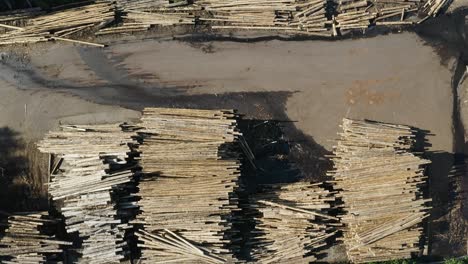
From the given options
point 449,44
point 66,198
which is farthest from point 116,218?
point 449,44

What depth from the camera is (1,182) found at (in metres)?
16.7

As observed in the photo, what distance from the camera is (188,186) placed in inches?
618

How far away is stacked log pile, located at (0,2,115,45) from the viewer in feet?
53.7

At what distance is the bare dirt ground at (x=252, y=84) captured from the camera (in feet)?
54.4

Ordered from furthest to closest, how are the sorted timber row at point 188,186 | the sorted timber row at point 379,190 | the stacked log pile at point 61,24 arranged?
the stacked log pile at point 61,24, the sorted timber row at point 379,190, the sorted timber row at point 188,186

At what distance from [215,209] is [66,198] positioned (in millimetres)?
4684

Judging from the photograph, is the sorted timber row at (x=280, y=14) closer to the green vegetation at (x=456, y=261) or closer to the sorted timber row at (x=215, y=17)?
the sorted timber row at (x=215, y=17)

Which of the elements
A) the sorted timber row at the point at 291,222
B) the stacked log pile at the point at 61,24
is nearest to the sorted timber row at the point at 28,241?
the stacked log pile at the point at 61,24

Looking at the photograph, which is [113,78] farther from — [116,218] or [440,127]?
[440,127]

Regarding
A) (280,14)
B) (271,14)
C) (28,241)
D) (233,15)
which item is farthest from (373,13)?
(28,241)

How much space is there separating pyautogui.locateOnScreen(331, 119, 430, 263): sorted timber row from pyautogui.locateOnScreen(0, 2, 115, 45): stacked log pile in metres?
8.52

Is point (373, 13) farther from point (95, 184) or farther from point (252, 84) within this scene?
point (95, 184)

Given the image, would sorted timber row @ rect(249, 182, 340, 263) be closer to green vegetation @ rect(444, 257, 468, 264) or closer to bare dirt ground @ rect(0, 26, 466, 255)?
bare dirt ground @ rect(0, 26, 466, 255)

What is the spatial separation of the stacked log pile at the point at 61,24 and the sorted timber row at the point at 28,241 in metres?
5.63
